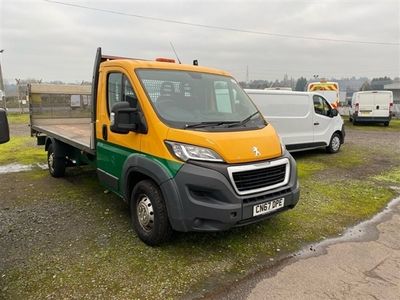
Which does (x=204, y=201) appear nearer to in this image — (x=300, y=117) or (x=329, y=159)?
(x=300, y=117)

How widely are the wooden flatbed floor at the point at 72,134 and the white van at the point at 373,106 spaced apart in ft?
53.7

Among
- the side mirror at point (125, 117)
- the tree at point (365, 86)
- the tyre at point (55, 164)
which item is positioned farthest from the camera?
the tree at point (365, 86)

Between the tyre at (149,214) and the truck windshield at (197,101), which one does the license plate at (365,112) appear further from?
the tyre at (149,214)

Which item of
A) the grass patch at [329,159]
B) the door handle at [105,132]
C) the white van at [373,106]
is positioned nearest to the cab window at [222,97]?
the door handle at [105,132]

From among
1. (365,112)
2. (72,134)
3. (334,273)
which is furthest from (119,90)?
(365,112)

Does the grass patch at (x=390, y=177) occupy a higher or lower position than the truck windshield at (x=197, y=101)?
lower

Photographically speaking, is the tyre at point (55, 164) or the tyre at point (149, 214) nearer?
the tyre at point (149, 214)

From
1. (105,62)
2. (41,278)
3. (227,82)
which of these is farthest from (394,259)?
(105,62)

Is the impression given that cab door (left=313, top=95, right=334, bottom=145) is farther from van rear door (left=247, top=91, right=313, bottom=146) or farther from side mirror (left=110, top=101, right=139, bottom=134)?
side mirror (left=110, top=101, right=139, bottom=134)

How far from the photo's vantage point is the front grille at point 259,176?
11.9ft

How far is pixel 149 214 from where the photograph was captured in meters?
3.97

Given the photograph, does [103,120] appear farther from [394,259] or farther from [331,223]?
[394,259]

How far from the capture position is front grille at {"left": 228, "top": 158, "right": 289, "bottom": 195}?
363 centimetres

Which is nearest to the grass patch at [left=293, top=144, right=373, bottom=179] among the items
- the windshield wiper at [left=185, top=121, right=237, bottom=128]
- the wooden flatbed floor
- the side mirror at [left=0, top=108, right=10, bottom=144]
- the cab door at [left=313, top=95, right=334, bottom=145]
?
the cab door at [left=313, top=95, right=334, bottom=145]
